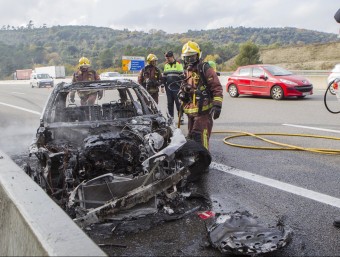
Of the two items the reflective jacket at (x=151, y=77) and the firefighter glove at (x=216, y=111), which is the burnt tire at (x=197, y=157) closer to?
the firefighter glove at (x=216, y=111)

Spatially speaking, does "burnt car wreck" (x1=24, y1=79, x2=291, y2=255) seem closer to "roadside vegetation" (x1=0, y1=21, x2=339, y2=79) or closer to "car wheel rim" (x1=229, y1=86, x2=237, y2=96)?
"car wheel rim" (x1=229, y1=86, x2=237, y2=96)

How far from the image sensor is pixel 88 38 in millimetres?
133750

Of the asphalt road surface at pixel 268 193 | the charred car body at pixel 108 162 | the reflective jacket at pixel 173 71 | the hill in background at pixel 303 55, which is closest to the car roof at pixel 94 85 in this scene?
the charred car body at pixel 108 162

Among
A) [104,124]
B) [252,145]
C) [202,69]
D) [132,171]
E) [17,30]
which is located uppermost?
[17,30]

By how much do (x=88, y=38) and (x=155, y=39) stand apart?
27.2 m

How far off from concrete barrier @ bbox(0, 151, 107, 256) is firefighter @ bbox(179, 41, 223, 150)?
3114 millimetres

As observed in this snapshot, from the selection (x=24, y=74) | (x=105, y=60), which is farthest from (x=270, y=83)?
(x=105, y=60)

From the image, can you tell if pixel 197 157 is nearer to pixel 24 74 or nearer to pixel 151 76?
pixel 151 76

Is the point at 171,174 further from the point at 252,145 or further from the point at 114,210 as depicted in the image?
the point at 252,145

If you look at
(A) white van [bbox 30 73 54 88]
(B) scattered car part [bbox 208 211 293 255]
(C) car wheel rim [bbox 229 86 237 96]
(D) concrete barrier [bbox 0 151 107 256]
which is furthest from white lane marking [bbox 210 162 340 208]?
(A) white van [bbox 30 73 54 88]

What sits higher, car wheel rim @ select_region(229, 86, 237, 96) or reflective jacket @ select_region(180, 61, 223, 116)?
reflective jacket @ select_region(180, 61, 223, 116)

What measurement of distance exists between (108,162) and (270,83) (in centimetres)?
1269

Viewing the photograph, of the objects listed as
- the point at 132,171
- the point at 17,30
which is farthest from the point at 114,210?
the point at 17,30

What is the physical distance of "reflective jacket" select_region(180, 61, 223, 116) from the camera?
5.50m
